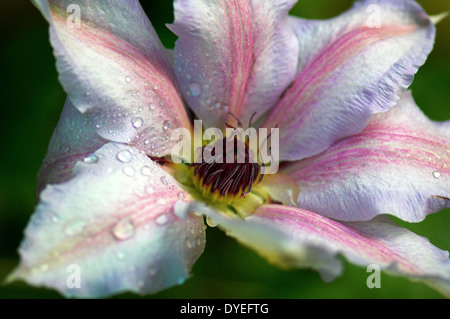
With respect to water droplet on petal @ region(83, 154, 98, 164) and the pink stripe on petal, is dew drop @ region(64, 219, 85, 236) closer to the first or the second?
water droplet on petal @ region(83, 154, 98, 164)

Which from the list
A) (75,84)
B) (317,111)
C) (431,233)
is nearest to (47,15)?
(75,84)

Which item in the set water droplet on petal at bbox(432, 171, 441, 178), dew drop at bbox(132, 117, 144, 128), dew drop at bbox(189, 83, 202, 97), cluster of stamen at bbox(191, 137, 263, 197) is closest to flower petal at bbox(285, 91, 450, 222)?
water droplet on petal at bbox(432, 171, 441, 178)

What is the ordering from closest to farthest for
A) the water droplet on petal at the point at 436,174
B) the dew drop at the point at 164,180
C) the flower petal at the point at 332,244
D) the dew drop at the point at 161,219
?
the flower petal at the point at 332,244, the dew drop at the point at 161,219, the dew drop at the point at 164,180, the water droplet on petal at the point at 436,174

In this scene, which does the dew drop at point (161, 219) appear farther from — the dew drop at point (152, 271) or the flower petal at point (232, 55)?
the flower petal at point (232, 55)

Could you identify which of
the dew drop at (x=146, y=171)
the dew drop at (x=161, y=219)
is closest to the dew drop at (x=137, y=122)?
the dew drop at (x=146, y=171)

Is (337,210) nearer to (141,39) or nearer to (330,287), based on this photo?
(330,287)

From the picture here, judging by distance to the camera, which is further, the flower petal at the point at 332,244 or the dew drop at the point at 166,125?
the dew drop at the point at 166,125
